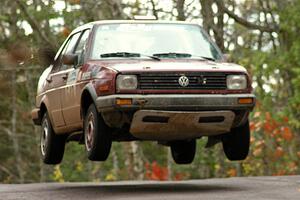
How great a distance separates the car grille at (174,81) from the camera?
10.7 meters

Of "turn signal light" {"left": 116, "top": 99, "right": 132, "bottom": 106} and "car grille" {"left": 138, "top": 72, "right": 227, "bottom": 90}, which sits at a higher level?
"car grille" {"left": 138, "top": 72, "right": 227, "bottom": 90}

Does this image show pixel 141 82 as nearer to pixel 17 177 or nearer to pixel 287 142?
pixel 287 142

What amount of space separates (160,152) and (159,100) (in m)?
40.3

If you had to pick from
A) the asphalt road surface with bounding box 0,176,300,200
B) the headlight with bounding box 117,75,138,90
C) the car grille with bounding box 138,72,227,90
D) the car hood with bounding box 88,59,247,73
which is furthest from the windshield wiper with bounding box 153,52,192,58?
the asphalt road surface with bounding box 0,176,300,200

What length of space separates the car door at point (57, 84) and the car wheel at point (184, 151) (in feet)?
6.32

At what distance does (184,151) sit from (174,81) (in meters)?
3.55

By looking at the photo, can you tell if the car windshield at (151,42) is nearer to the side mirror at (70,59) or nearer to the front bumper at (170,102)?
the side mirror at (70,59)

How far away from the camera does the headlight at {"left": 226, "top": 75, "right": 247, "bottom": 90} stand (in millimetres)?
10906

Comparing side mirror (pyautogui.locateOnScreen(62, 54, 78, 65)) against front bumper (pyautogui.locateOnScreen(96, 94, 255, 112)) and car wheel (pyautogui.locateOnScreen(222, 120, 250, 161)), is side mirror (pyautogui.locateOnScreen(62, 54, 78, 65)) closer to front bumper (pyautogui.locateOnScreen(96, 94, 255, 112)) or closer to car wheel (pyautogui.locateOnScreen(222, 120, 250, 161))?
front bumper (pyautogui.locateOnScreen(96, 94, 255, 112))

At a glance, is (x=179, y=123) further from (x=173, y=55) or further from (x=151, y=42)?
(x=151, y=42)

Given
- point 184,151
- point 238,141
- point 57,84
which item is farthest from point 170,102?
point 184,151

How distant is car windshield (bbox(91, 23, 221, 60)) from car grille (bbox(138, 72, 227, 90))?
2.96 feet

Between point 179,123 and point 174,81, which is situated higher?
point 174,81

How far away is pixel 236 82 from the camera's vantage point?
10.9 meters
